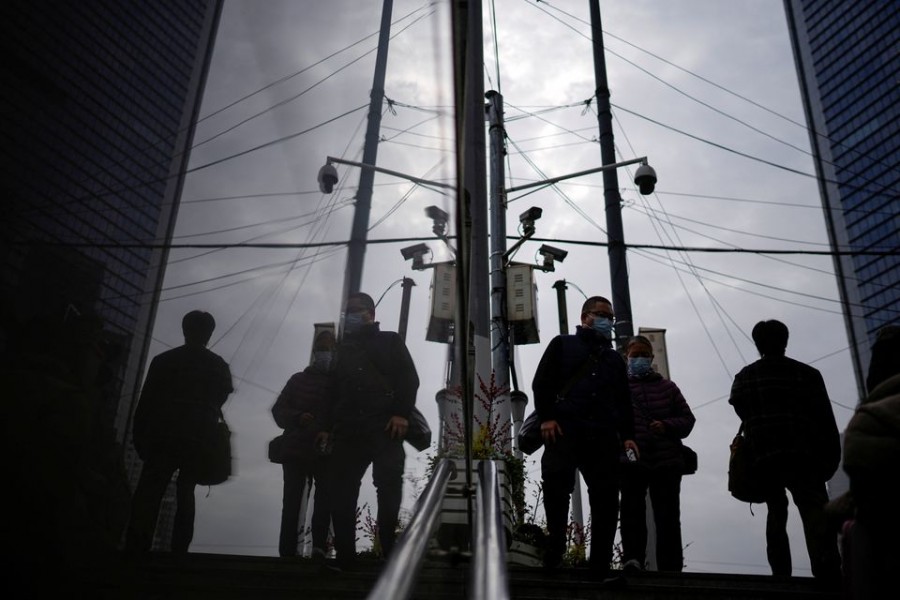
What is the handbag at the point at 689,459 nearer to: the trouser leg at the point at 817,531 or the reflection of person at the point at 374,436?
the trouser leg at the point at 817,531

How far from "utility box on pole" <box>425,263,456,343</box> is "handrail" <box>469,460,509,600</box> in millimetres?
584

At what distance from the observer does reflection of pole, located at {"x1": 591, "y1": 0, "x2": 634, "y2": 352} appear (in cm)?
1014

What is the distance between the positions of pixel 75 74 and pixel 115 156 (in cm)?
9


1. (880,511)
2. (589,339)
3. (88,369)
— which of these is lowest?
(88,369)

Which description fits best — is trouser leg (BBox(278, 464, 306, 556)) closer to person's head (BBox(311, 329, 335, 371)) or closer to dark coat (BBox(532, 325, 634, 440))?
person's head (BBox(311, 329, 335, 371))

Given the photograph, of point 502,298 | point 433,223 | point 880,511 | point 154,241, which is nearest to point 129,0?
point 154,241

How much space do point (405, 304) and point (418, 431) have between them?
144cm

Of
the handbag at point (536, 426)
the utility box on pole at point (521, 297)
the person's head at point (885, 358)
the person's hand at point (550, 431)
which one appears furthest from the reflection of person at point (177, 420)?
the utility box on pole at point (521, 297)

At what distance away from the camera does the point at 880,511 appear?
2.25 m

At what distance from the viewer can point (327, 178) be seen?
88cm

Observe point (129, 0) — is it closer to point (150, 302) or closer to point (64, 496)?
point (150, 302)

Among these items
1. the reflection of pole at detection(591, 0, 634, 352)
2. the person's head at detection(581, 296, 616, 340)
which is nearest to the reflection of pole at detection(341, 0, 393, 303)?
the person's head at detection(581, 296, 616, 340)

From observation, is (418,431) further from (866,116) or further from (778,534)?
(866,116)

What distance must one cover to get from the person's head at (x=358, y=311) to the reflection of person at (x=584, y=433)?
2947mm
